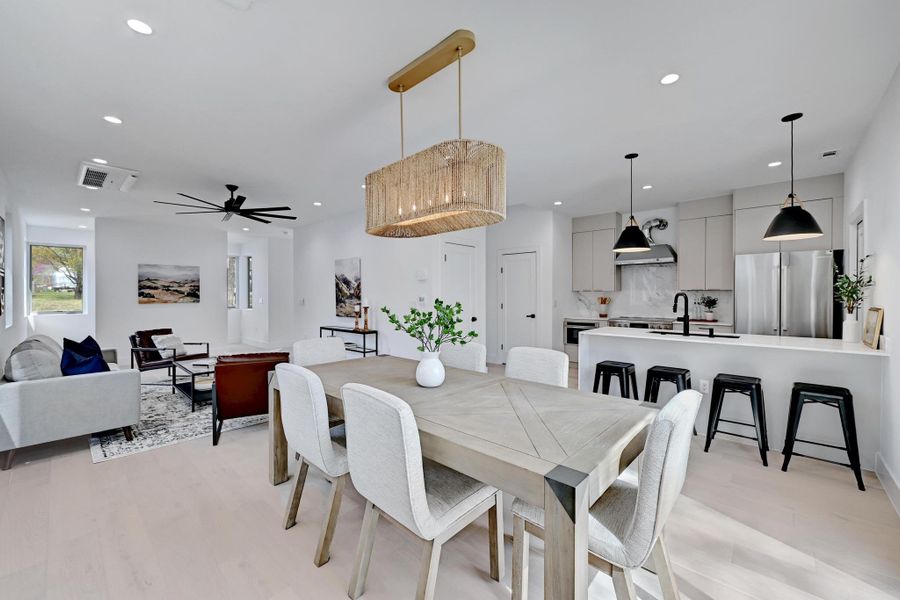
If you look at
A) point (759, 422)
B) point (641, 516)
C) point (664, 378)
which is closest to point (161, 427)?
point (641, 516)

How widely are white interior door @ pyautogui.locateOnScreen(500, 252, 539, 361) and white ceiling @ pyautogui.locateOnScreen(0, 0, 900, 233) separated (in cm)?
229

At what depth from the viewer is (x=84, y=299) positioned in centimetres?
812

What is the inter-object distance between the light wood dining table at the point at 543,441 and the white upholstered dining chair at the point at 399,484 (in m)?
→ 0.18

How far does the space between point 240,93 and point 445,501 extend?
9.09 feet

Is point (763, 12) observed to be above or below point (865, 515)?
above

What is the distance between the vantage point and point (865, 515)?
2213 millimetres

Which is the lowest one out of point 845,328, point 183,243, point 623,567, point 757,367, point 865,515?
point 865,515

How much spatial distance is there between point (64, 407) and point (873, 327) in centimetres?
601

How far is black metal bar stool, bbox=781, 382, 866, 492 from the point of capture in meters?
2.53

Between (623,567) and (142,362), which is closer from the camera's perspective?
(623,567)

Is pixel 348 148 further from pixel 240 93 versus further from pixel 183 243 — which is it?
pixel 183 243

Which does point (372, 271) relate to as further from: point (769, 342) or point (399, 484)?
point (399, 484)

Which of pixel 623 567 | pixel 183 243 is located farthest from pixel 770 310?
pixel 183 243

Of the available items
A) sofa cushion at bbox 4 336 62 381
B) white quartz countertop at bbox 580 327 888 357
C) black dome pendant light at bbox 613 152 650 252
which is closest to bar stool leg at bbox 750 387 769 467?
white quartz countertop at bbox 580 327 888 357
